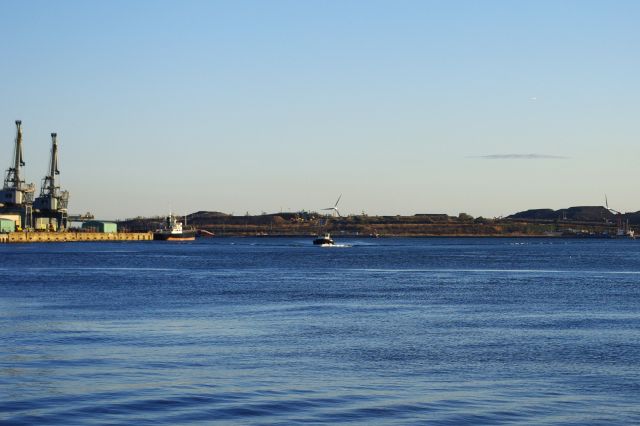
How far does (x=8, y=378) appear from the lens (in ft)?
102

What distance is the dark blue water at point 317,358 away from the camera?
27.0 metres

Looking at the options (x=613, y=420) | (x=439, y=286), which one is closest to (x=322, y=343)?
(x=613, y=420)

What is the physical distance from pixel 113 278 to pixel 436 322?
48511 mm

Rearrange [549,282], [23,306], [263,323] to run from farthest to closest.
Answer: [549,282] < [23,306] < [263,323]

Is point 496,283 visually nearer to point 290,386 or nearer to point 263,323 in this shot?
point 263,323

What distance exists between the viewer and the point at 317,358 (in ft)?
119

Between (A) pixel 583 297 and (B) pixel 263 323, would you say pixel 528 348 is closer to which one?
(B) pixel 263 323

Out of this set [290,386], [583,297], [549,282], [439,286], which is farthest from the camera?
[549,282]

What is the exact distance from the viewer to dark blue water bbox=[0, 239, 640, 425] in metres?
27.0

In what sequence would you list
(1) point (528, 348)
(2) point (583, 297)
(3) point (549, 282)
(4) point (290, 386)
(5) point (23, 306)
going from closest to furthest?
(4) point (290, 386)
(1) point (528, 348)
(5) point (23, 306)
(2) point (583, 297)
(3) point (549, 282)

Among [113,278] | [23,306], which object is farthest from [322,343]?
[113,278]

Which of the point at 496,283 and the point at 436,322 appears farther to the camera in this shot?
the point at 496,283

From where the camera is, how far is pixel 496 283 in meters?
86.1

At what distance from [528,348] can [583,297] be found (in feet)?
98.4
